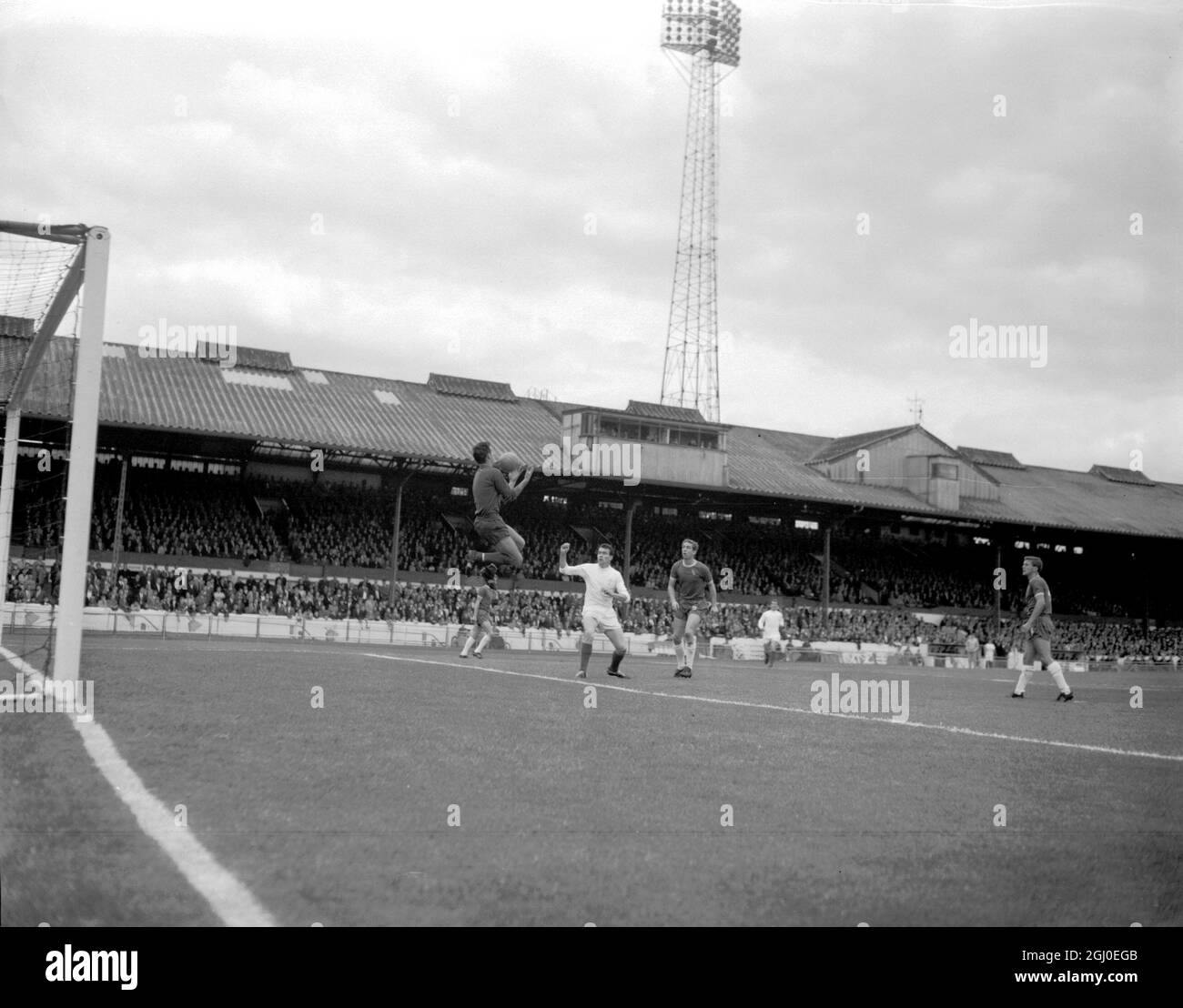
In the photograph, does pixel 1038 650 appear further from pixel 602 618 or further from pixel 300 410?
pixel 300 410

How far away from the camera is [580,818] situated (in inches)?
205

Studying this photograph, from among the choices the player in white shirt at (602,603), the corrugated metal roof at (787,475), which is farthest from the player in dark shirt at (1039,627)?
the corrugated metal roof at (787,475)

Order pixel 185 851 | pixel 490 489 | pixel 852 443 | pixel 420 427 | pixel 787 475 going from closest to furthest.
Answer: pixel 185 851
pixel 490 489
pixel 420 427
pixel 787 475
pixel 852 443

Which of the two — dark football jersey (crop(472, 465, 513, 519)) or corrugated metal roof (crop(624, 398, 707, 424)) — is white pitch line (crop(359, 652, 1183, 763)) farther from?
corrugated metal roof (crop(624, 398, 707, 424))

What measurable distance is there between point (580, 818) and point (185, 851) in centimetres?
174

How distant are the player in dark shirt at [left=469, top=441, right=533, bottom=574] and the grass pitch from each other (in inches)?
105

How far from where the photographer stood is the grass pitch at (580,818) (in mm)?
3986

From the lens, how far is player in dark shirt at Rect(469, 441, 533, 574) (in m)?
12.2

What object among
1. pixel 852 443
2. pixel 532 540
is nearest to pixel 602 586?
pixel 532 540

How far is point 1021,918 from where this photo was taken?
414cm

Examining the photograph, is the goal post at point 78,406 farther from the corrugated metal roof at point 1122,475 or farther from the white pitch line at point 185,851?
the corrugated metal roof at point 1122,475

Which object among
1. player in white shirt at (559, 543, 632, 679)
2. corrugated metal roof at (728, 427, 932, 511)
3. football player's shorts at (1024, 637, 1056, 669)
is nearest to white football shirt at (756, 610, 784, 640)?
football player's shorts at (1024, 637, 1056, 669)
